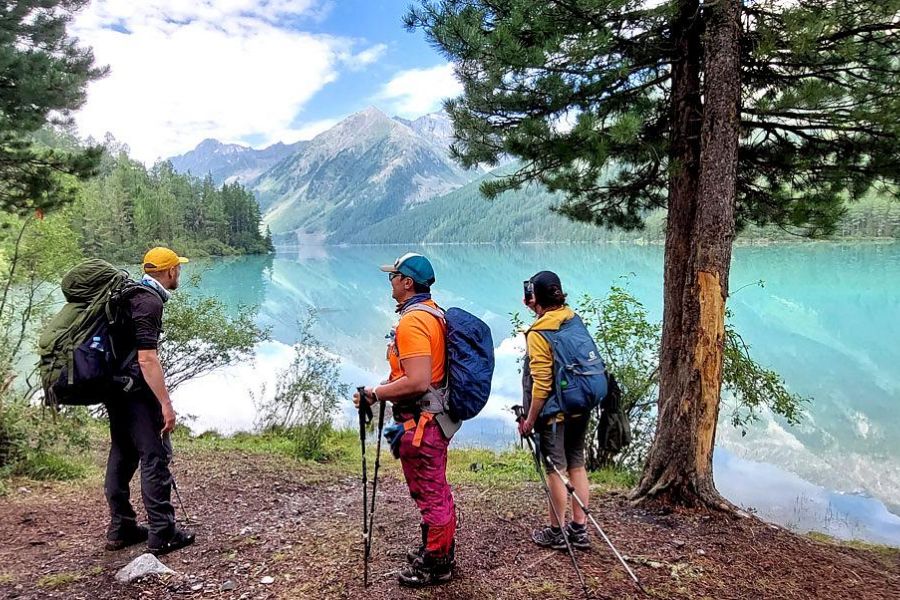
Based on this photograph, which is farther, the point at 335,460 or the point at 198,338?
the point at 198,338

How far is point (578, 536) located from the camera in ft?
12.9

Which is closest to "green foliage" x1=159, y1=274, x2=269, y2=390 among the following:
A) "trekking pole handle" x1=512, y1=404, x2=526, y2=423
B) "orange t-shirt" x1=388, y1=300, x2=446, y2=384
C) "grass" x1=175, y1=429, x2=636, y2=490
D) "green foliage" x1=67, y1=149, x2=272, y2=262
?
"grass" x1=175, y1=429, x2=636, y2=490

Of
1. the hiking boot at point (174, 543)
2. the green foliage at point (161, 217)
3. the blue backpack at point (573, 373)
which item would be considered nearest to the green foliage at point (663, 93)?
the blue backpack at point (573, 373)

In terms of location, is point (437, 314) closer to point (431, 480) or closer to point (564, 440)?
point (431, 480)

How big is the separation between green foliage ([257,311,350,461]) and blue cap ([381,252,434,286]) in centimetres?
648

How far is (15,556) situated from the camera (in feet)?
13.2

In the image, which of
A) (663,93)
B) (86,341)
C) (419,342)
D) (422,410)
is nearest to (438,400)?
(422,410)

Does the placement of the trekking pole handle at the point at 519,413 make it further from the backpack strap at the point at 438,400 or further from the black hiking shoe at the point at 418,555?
the black hiking shoe at the point at 418,555

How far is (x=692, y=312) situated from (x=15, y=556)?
5.85 metres

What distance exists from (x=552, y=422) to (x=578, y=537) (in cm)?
93

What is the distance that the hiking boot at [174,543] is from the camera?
3.88m

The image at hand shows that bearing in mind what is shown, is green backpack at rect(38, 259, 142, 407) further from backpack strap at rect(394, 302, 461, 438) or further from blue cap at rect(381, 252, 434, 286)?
backpack strap at rect(394, 302, 461, 438)

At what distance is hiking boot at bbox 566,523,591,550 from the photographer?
391cm

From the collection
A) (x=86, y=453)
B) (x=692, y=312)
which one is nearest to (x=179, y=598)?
(x=692, y=312)
